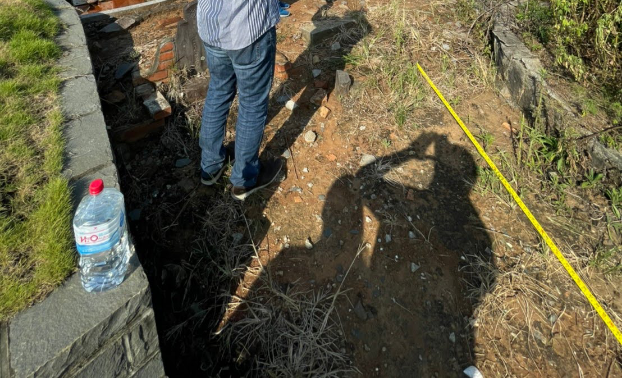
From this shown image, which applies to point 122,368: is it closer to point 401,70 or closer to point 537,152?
point 537,152

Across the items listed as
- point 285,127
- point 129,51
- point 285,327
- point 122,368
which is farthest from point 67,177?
point 129,51

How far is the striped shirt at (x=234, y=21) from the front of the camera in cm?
214

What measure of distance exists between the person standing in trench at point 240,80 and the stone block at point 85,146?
638mm

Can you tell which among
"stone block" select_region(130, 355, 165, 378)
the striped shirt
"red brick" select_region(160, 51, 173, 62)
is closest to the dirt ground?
"stone block" select_region(130, 355, 165, 378)

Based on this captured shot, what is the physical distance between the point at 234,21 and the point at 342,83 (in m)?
1.60

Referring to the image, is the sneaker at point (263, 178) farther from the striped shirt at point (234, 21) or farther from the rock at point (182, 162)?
the striped shirt at point (234, 21)

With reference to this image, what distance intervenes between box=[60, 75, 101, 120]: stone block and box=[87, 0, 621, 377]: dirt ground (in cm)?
46

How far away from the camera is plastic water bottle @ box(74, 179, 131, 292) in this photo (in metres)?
1.59

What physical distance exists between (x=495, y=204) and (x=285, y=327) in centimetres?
169

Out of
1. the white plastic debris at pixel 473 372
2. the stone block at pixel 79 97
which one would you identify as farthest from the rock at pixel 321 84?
the white plastic debris at pixel 473 372

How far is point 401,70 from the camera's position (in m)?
3.84

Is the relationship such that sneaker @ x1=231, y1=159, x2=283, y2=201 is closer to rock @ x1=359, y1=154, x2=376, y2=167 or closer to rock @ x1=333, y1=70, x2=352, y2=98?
rock @ x1=359, y1=154, x2=376, y2=167

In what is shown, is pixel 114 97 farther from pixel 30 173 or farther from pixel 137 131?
pixel 30 173

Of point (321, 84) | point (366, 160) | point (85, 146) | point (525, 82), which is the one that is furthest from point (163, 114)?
point (525, 82)
